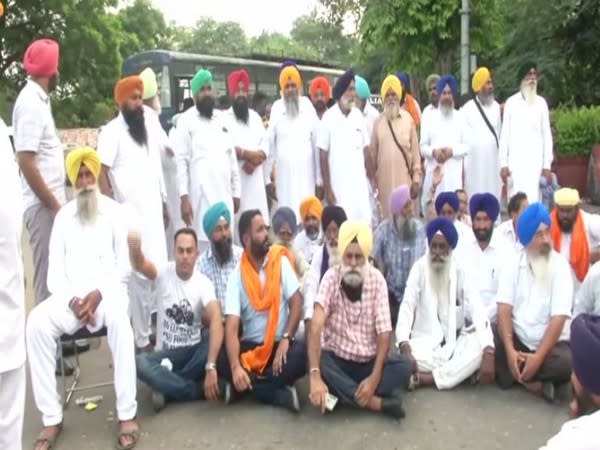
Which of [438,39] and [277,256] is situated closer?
[277,256]

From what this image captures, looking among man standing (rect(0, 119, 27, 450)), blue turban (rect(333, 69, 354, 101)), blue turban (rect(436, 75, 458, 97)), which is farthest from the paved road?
blue turban (rect(436, 75, 458, 97))

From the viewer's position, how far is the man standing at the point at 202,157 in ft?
20.9

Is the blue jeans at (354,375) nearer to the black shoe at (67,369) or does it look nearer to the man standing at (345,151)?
the black shoe at (67,369)

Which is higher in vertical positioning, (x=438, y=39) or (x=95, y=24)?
(x=95, y=24)

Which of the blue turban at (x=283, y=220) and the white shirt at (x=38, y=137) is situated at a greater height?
Result: the white shirt at (x=38, y=137)

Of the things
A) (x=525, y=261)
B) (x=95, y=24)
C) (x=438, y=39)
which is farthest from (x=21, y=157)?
(x=95, y=24)

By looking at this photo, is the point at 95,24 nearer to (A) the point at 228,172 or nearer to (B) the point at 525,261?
(A) the point at 228,172

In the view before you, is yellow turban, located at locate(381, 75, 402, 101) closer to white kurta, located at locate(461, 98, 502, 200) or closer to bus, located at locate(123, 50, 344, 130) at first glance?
white kurta, located at locate(461, 98, 502, 200)

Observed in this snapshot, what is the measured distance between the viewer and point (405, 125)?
23.6 ft

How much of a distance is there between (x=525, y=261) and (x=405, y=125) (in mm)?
2508

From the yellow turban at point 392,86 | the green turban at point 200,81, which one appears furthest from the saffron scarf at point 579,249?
the green turban at point 200,81

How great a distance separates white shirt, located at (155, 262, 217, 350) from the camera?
16.2 feet

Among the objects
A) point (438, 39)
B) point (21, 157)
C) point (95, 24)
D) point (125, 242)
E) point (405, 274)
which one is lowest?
point (405, 274)

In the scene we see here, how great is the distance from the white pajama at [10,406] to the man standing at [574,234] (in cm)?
397
